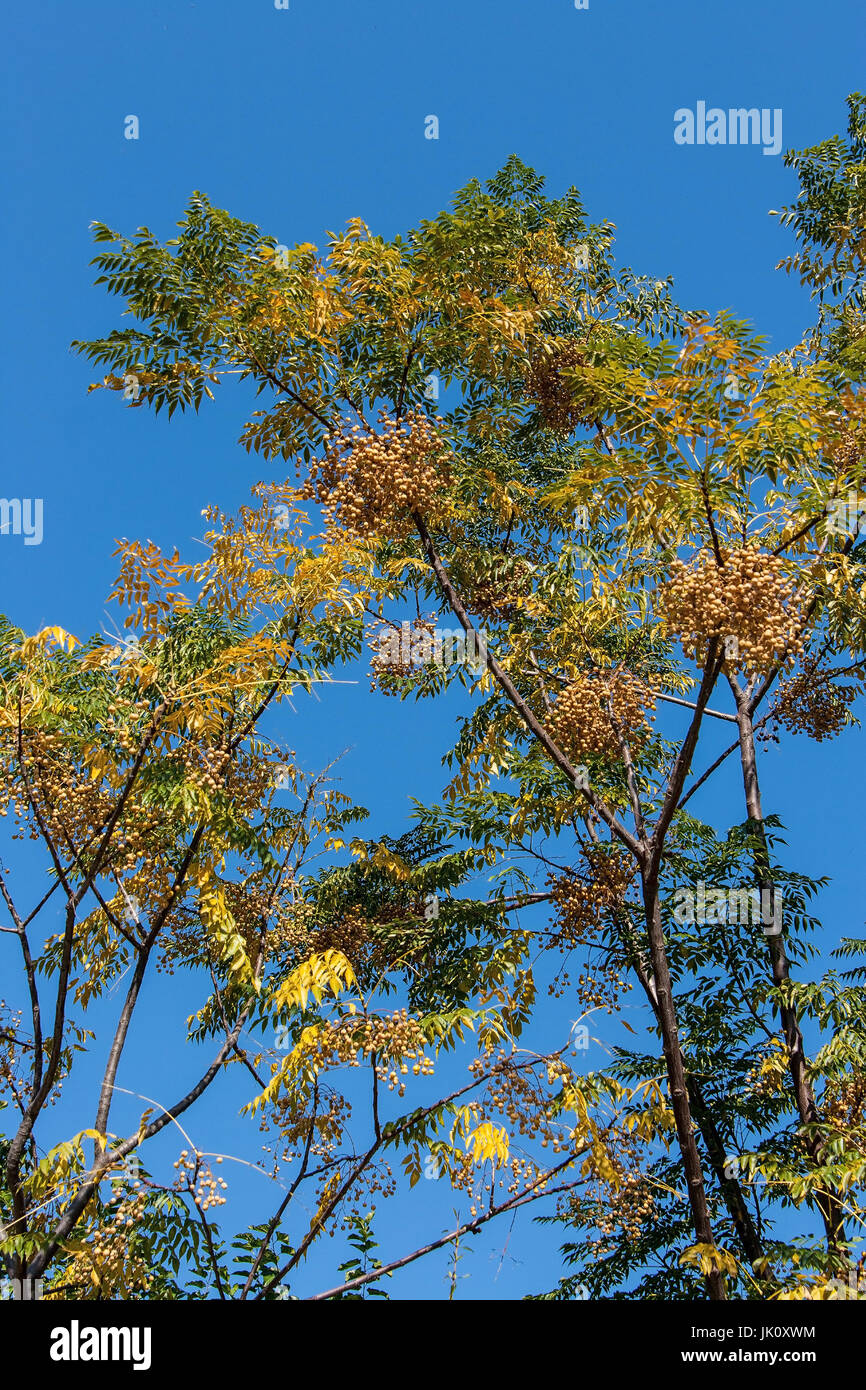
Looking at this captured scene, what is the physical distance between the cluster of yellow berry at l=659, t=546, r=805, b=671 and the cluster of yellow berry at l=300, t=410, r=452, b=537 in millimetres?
2221

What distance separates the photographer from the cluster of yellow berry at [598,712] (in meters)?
8.11

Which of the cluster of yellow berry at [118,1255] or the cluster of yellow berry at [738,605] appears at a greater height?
the cluster of yellow berry at [738,605]

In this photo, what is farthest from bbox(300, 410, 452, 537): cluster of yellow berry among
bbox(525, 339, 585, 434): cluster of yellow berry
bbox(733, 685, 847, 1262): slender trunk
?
bbox(733, 685, 847, 1262): slender trunk

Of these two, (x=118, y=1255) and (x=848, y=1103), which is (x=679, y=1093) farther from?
(x=118, y=1255)

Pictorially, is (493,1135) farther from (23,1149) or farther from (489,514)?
(489,514)

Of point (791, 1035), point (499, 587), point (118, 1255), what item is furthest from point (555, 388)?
point (118, 1255)

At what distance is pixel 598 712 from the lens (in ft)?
26.7

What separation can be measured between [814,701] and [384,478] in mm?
5794

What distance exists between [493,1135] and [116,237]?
20.7 feet

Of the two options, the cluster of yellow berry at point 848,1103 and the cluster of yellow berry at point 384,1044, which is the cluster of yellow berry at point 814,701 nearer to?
the cluster of yellow berry at point 848,1103

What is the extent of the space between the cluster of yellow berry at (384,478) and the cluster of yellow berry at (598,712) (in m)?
1.80

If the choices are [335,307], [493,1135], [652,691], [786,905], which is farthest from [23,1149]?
[786,905]

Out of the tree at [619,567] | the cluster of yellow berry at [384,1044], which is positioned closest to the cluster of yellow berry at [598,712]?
the tree at [619,567]

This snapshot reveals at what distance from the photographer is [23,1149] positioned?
6.84m
